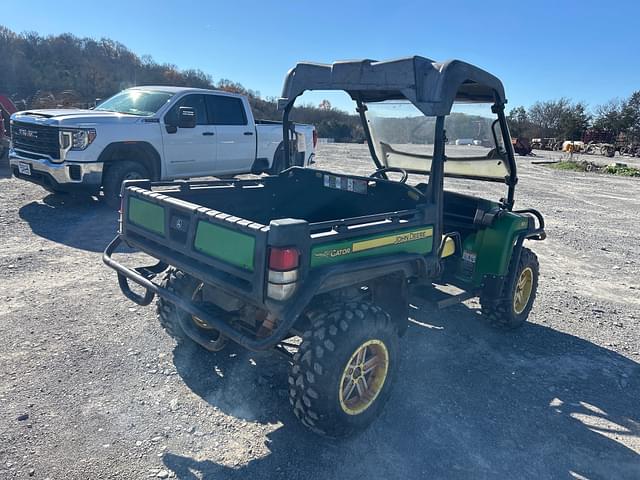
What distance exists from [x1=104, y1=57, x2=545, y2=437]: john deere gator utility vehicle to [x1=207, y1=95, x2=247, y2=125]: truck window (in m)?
4.72

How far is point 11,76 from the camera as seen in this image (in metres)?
32.9

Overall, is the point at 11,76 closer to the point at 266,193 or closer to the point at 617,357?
the point at 266,193

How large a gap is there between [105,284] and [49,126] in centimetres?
358

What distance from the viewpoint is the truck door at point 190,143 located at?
824 centimetres

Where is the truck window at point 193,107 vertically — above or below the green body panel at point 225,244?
above

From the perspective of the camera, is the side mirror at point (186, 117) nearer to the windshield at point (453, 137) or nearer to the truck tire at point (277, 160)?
the truck tire at point (277, 160)

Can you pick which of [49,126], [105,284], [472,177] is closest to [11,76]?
[49,126]

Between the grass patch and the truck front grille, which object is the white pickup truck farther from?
the grass patch

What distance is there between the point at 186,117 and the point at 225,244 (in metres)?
5.72

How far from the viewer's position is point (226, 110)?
921 cm

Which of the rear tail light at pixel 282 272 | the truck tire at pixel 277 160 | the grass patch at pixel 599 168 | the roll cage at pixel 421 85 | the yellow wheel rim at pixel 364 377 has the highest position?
the roll cage at pixel 421 85

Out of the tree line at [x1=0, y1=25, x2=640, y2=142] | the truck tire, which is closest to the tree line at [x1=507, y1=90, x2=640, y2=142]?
the tree line at [x1=0, y1=25, x2=640, y2=142]

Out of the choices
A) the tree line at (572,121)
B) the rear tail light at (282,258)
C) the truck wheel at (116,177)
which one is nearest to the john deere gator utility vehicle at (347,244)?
the rear tail light at (282,258)

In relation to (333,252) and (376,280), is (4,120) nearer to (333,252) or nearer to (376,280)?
(376,280)
